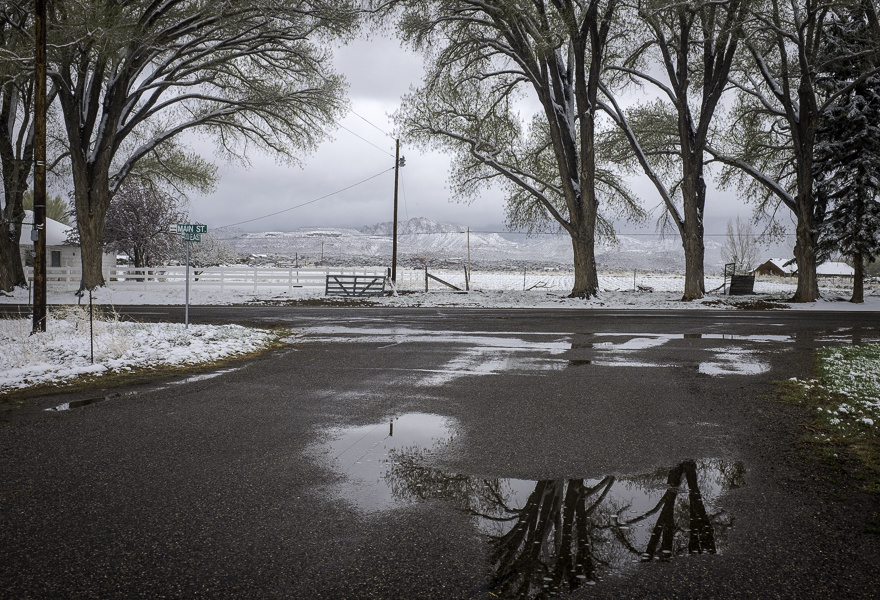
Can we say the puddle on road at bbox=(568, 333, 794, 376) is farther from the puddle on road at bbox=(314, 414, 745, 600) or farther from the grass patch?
the puddle on road at bbox=(314, 414, 745, 600)

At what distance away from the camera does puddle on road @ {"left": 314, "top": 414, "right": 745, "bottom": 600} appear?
11.6 feet

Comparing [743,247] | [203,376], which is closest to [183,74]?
[203,376]

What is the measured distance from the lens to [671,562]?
Answer: 359 cm

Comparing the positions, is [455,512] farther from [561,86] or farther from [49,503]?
[561,86]

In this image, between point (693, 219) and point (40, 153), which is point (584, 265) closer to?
point (693, 219)

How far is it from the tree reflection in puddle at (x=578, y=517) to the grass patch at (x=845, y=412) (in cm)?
98

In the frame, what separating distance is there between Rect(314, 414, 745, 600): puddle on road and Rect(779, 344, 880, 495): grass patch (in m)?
0.99

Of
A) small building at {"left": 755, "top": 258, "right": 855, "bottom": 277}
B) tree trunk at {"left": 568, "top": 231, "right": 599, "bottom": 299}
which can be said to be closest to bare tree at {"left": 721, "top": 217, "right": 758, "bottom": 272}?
small building at {"left": 755, "top": 258, "right": 855, "bottom": 277}

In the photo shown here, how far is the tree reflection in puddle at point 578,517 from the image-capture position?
11.5ft

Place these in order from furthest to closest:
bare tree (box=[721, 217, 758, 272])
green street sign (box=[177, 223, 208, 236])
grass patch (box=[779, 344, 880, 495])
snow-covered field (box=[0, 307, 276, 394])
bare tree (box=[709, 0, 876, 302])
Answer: bare tree (box=[721, 217, 758, 272]) → bare tree (box=[709, 0, 876, 302]) → green street sign (box=[177, 223, 208, 236]) → snow-covered field (box=[0, 307, 276, 394]) → grass patch (box=[779, 344, 880, 495])

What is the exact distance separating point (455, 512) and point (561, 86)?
25175 millimetres

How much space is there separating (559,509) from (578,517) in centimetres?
17

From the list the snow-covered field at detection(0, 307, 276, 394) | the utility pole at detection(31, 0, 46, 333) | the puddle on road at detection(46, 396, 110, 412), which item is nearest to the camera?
the puddle on road at detection(46, 396, 110, 412)

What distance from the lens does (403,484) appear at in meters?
4.89
